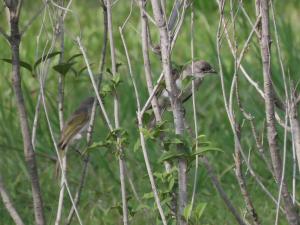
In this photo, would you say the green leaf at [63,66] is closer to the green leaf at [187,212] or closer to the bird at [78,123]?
the green leaf at [187,212]

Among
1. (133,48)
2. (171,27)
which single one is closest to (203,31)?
(133,48)

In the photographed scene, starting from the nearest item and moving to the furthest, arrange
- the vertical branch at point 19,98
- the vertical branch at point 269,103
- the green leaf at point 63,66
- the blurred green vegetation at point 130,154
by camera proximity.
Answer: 1. the vertical branch at point 269,103
2. the vertical branch at point 19,98
3. the green leaf at point 63,66
4. the blurred green vegetation at point 130,154

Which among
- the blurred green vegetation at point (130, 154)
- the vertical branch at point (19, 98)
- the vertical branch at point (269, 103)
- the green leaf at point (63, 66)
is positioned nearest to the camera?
the vertical branch at point (269, 103)

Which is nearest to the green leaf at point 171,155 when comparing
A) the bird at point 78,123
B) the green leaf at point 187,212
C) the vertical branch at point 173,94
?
the vertical branch at point 173,94

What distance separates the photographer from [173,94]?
340cm

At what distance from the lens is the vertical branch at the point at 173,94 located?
337cm

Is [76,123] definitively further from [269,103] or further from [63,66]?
[269,103]

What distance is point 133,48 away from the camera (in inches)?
328

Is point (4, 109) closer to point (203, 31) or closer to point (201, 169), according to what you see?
point (201, 169)

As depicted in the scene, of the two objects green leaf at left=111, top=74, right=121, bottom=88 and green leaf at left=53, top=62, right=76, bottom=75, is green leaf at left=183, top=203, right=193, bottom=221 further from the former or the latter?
green leaf at left=53, top=62, right=76, bottom=75

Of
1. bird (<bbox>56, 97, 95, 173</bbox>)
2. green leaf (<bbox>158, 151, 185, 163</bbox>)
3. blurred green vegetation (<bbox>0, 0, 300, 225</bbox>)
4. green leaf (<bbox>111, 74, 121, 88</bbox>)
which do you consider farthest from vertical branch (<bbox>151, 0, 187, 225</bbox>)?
bird (<bbox>56, 97, 95, 173</bbox>)

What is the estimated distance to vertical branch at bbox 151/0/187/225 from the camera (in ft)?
11.0

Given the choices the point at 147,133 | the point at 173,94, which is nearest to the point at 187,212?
the point at 147,133

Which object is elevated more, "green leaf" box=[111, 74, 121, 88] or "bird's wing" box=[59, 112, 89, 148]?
"green leaf" box=[111, 74, 121, 88]
